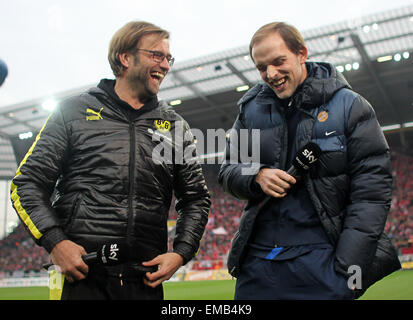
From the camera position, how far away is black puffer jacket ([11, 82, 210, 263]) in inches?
74.5

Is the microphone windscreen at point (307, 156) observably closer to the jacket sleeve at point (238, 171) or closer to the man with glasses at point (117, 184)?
the jacket sleeve at point (238, 171)

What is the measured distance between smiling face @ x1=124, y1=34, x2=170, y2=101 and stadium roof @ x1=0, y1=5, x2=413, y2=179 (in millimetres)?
12891

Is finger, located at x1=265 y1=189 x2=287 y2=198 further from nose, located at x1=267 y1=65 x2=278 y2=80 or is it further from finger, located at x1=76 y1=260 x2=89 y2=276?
finger, located at x1=76 y1=260 x2=89 y2=276

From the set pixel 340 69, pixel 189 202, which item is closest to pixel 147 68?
pixel 189 202

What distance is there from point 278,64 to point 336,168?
58cm

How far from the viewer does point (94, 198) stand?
195 centimetres

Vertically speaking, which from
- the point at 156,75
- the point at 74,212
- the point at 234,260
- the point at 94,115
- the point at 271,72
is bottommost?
the point at 234,260

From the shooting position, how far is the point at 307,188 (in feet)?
6.07

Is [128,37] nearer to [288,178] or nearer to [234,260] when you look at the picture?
[288,178]

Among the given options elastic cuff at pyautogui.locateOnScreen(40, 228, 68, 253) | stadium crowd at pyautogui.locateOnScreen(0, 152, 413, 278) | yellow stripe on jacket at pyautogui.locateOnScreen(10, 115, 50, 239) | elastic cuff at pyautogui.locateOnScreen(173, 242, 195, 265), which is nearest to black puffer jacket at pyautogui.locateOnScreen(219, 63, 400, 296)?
elastic cuff at pyautogui.locateOnScreen(173, 242, 195, 265)

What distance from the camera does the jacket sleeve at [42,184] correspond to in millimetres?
1816

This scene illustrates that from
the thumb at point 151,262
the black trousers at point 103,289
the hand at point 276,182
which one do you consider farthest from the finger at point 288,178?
the black trousers at point 103,289

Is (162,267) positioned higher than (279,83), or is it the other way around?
(279,83)

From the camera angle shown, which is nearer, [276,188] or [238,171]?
[276,188]
